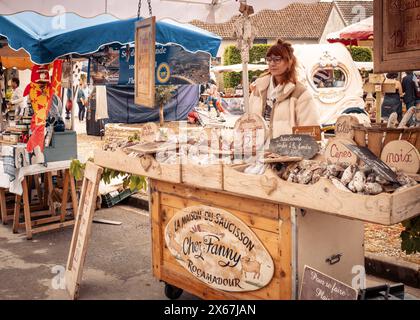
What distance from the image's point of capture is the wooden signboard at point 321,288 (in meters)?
2.59

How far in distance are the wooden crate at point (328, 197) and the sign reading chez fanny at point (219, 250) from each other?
1.19 ft

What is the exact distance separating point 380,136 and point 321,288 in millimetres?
917

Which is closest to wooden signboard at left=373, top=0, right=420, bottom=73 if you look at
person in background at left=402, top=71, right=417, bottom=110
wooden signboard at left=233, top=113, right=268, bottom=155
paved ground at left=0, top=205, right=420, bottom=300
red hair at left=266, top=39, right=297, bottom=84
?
wooden signboard at left=233, top=113, right=268, bottom=155

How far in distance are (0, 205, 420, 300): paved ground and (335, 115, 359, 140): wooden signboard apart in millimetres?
1580

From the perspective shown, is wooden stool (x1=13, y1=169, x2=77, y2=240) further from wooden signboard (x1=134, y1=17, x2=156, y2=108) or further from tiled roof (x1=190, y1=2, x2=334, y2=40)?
tiled roof (x1=190, y1=2, x2=334, y2=40)

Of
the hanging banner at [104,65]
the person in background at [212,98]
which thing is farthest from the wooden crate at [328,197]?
the person in background at [212,98]

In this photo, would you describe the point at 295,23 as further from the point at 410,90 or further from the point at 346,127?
the point at 346,127

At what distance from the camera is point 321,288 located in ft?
8.89

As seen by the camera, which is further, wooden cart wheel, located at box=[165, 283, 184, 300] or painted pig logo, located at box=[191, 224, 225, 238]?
wooden cart wheel, located at box=[165, 283, 184, 300]

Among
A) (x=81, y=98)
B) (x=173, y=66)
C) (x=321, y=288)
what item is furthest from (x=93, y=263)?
(x=81, y=98)

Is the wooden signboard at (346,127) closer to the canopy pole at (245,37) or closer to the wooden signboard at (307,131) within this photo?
the wooden signboard at (307,131)

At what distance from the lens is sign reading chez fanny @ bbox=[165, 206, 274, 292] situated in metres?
3.10

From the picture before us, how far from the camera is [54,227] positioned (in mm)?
6219
